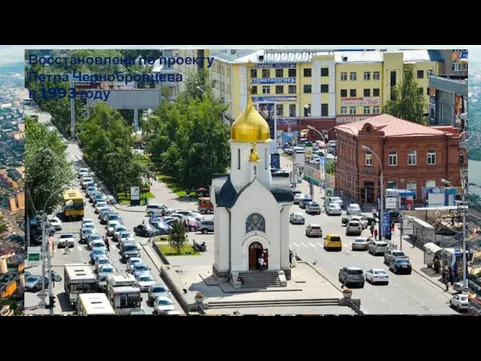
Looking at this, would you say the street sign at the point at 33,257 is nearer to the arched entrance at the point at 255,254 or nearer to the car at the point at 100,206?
the car at the point at 100,206

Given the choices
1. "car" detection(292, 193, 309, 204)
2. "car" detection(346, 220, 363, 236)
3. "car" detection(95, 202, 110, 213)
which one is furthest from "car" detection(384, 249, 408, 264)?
"car" detection(95, 202, 110, 213)

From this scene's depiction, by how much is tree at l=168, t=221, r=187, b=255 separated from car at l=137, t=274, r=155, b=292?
1.97m

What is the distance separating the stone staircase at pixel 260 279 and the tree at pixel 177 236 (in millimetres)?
2539

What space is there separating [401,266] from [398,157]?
3878 millimetres

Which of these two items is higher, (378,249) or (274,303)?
(378,249)

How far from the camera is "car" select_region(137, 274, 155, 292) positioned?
41781 millimetres

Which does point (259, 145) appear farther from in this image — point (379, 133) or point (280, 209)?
point (379, 133)

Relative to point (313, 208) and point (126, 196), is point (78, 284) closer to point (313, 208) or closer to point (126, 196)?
point (126, 196)

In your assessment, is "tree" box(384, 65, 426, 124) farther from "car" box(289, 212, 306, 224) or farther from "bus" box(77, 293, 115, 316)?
"bus" box(77, 293, 115, 316)

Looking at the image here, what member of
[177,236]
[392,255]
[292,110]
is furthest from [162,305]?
[292,110]

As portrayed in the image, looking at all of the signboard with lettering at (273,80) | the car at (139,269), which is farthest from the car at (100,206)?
the signboard with lettering at (273,80)

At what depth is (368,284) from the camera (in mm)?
42562

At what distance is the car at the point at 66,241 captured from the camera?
1727 inches
